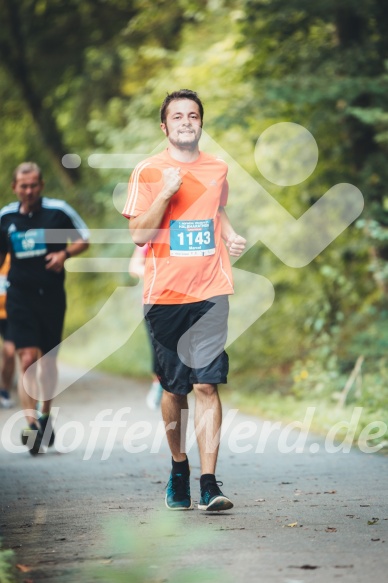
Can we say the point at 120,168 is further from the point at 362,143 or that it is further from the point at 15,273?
the point at 15,273

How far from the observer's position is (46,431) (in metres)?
9.05

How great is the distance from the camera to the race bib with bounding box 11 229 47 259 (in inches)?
353

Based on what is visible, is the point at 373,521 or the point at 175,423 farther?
the point at 175,423

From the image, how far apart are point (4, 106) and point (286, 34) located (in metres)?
13.8

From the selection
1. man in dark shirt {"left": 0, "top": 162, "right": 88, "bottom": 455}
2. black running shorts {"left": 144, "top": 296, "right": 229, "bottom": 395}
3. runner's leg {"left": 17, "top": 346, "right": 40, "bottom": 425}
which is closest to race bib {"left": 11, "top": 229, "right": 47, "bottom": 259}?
man in dark shirt {"left": 0, "top": 162, "right": 88, "bottom": 455}

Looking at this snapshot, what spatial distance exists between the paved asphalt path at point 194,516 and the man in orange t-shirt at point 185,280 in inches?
19.9

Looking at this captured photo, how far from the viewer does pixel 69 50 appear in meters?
22.0

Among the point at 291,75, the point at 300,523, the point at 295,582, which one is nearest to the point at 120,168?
the point at 291,75

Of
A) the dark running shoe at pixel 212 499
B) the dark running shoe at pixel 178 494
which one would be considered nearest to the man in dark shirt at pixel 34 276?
the dark running shoe at pixel 178 494

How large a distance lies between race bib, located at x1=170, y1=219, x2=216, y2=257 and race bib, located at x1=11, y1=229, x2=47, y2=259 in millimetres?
3129

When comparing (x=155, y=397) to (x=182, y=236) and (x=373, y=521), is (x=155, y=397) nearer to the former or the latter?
(x=182, y=236)

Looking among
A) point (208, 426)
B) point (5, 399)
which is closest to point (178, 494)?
point (208, 426)

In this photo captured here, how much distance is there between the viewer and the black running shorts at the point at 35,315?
901 cm

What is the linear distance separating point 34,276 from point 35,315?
32cm
